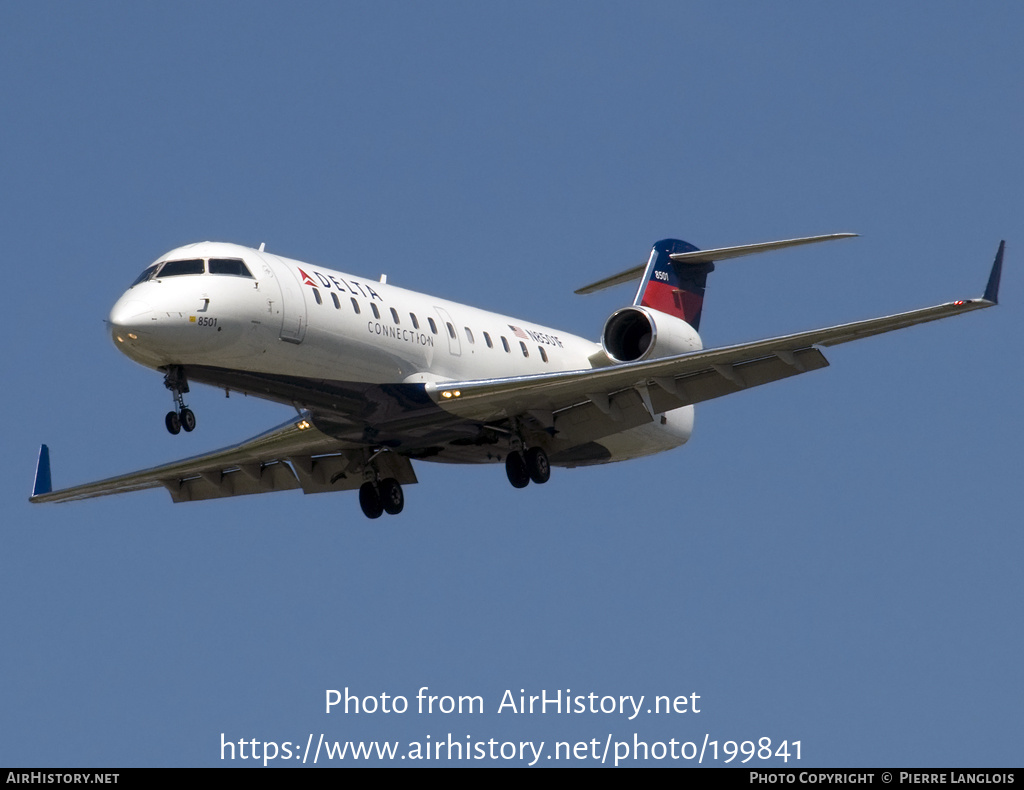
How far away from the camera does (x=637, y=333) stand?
27.1 m

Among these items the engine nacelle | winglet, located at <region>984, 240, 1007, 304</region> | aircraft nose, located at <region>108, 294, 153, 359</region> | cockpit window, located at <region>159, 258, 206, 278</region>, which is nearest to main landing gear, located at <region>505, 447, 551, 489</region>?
the engine nacelle

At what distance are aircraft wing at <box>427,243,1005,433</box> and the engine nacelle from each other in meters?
1.87

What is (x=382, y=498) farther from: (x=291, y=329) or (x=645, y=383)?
(x=291, y=329)

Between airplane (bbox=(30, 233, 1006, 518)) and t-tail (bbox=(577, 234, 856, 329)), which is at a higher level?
t-tail (bbox=(577, 234, 856, 329))

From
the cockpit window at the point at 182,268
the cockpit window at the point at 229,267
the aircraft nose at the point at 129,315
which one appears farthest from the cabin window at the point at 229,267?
the aircraft nose at the point at 129,315

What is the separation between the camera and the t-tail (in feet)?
95.0

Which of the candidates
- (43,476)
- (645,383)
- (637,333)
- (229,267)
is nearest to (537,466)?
(645,383)

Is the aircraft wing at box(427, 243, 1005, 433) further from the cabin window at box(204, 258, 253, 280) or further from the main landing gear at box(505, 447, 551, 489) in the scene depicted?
the cabin window at box(204, 258, 253, 280)

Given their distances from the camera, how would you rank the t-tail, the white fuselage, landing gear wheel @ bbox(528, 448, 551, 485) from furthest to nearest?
the t-tail
landing gear wheel @ bbox(528, 448, 551, 485)
the white fuselage

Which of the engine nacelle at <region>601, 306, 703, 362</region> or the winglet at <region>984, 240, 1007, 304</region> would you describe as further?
the engine nacelle at <region>601, 306, 703, 362</region>

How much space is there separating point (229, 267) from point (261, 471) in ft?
20.0

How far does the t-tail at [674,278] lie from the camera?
1141 inches

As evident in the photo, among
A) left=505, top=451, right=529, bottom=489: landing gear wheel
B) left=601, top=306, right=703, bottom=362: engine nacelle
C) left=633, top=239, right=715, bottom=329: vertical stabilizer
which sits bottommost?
left=505, top=451, right=529, bottom=489: landing gear wheel
